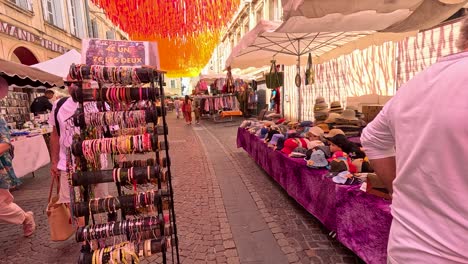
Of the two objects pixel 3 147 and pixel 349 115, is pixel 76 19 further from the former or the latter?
pixel 349 115

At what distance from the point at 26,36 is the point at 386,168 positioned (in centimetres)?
1351

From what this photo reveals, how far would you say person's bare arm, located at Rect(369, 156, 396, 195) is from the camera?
1319mm

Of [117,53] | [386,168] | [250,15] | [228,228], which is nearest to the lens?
[386,168]

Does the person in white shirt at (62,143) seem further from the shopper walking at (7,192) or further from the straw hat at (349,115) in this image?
the straw hat at (349,115)

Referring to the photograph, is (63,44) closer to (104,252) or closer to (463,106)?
(104,252)

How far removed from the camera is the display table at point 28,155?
529 centimetres

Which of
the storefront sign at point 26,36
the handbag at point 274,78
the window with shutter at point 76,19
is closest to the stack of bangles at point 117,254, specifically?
the handbag at point 274,78

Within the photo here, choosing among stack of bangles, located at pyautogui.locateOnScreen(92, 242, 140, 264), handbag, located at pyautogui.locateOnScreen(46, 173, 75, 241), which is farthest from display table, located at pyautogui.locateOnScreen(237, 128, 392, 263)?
handbag, located at pyautogui.locateOnScreen(46, 173, 75, 241)

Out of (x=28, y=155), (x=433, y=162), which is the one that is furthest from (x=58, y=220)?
(x=28, y=155)

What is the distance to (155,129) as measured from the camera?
2172mm

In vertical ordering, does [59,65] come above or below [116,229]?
above

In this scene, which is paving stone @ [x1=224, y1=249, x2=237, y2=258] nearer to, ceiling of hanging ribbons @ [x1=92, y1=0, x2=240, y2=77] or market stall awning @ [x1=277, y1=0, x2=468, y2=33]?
market stall awning @ [x1=277, y1=0, x2=468, y2=33]

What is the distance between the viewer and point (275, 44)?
639 cm

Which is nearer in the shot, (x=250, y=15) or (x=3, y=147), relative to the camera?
(x=3, y=147)
